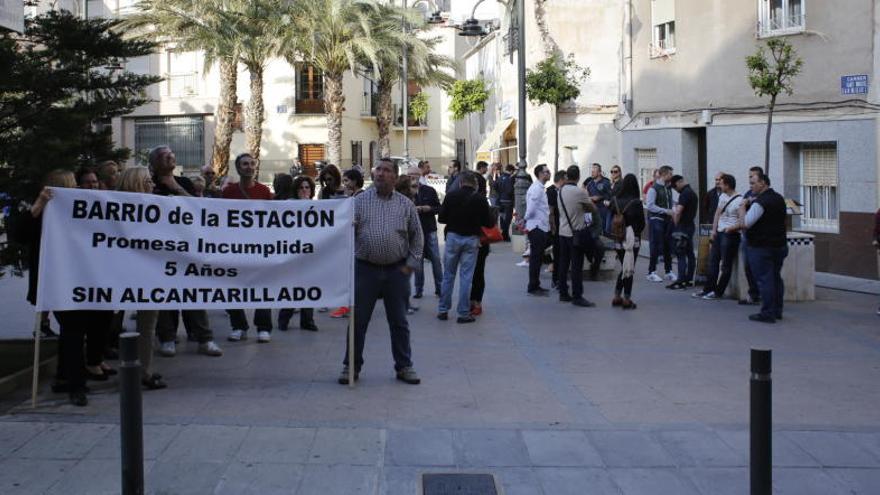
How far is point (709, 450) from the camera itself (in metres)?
6.43

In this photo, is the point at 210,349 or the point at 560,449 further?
the point at 210,349

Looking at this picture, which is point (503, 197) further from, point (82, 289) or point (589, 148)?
point (82, 289)

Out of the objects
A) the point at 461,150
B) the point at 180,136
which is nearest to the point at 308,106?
the point at 180,136

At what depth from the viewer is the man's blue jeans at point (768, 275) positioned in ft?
38.5

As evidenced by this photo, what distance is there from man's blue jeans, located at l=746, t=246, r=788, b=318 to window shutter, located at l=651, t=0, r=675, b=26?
32.0ft

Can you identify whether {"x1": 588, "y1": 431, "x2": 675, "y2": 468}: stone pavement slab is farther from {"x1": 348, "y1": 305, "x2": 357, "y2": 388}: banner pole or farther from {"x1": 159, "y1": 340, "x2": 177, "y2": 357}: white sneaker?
{"x1": 159, "y1": 340, "x2": 177, "y2": 357}: white sneaker

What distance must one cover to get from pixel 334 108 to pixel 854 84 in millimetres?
25615

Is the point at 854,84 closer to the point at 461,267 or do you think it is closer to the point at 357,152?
the point at 461,267

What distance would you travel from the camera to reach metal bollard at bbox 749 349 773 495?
4.76m

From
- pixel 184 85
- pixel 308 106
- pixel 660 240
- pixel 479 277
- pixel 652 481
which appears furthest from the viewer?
pixel 308 106

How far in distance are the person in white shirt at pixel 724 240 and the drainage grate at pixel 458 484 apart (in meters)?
8.14

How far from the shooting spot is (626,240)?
12.5 meters

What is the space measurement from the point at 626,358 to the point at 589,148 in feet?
58.0

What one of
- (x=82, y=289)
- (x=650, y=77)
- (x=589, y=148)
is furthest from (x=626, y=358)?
(x=589, y=148)
